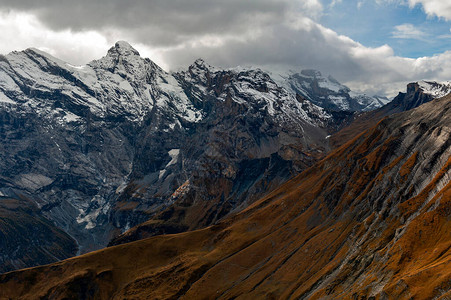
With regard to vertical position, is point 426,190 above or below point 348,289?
above

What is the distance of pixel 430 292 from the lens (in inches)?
4865

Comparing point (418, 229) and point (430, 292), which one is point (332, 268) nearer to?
point (418, 229)

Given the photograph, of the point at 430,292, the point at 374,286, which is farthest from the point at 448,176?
the point at 430,292

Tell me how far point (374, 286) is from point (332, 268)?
45.0 metres

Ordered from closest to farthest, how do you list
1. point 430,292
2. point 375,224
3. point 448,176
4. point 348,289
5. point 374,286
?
1. point 430,292
2. point 374,286
3. point 348,289
4. point 448,176
5. point 375,224

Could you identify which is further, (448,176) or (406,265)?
(448,176)

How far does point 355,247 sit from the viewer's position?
194 metres

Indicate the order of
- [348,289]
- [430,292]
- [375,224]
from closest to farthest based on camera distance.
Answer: [430,292] → [348,289] → [375,224]

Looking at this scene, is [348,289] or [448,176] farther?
[448,176]

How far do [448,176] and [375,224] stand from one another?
119 ft

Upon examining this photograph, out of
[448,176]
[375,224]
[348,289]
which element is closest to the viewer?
[348,289]

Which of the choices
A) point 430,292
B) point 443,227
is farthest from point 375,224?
point 430,292

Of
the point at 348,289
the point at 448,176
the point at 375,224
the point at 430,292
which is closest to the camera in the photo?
the point at 430,292

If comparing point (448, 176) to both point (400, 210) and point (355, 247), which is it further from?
point (355, 247)
